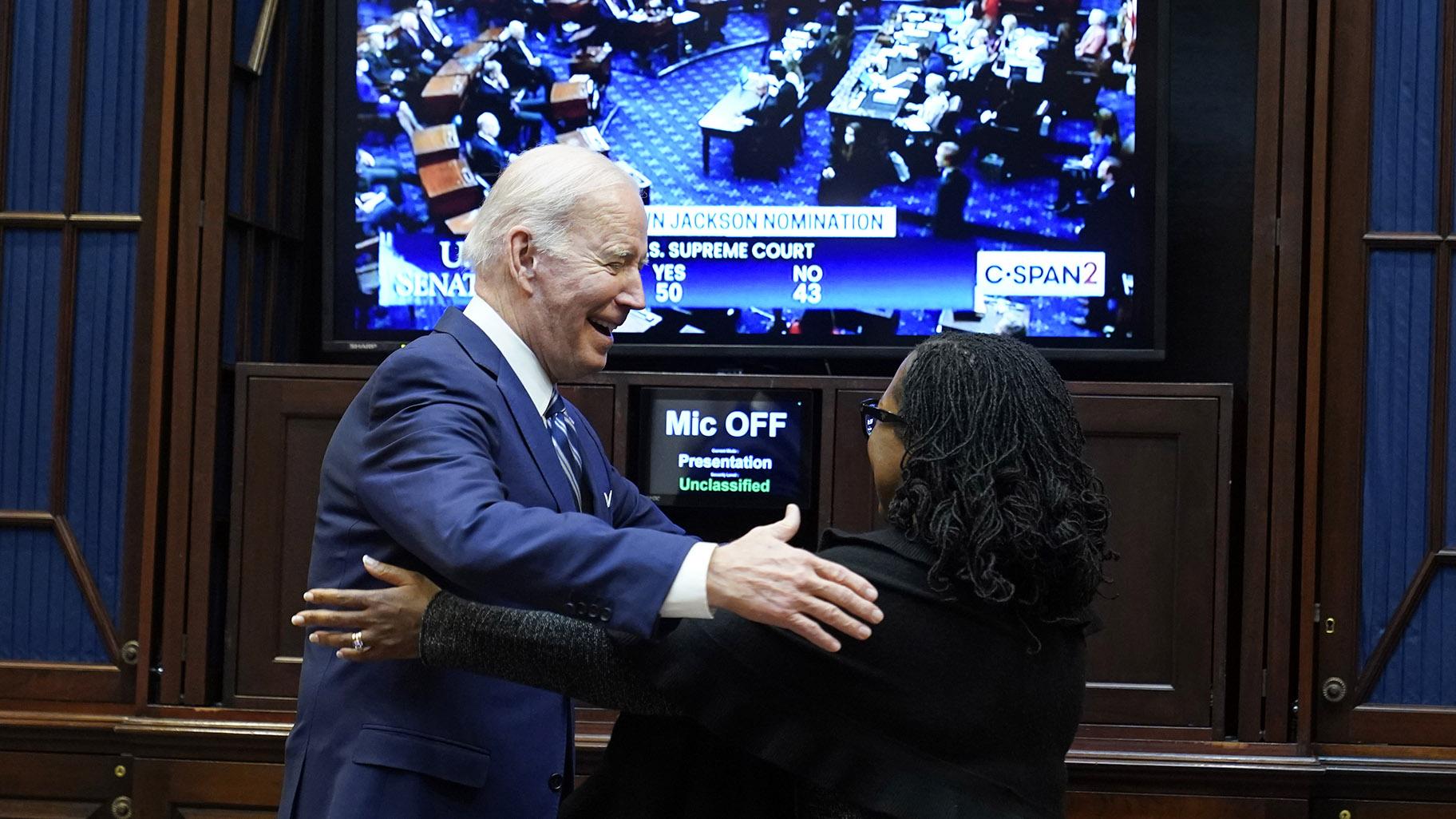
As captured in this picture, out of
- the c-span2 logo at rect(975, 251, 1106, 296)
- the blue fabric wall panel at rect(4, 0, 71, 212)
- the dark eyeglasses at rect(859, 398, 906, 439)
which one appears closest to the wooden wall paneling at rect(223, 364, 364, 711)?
the blue fabric wall panel at rect(4, 0, 71, 212)

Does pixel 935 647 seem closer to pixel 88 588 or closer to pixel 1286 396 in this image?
pixel 1286 396

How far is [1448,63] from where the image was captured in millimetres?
3170

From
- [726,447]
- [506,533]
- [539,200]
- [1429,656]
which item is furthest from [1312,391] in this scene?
[506,533]

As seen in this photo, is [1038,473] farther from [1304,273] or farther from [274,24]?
[274,24]

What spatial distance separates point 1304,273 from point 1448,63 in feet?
1.85

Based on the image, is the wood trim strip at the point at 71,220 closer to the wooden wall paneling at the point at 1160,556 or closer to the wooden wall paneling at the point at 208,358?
the wooden wall paneling at the point at 208,358

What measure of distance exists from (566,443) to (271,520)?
147 centimetres

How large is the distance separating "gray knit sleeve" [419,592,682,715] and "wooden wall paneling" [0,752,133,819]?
2.09 metres

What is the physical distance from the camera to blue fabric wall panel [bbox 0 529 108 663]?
11.0ft

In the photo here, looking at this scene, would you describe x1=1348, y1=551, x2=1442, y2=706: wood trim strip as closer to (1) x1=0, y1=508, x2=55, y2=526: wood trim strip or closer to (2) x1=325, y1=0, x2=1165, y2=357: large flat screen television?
(2) x1=325, y1=0, x2=1165, y2=357: large flat screen television

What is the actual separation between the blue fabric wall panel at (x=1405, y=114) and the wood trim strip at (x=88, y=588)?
3.01 m

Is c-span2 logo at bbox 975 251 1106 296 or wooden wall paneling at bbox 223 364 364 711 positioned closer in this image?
wooden wall paneling at bbox 223 364 364 711

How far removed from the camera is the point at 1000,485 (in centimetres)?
155

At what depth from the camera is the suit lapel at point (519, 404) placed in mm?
1916
